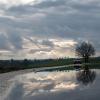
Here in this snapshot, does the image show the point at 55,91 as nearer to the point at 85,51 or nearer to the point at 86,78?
the point at 86,78

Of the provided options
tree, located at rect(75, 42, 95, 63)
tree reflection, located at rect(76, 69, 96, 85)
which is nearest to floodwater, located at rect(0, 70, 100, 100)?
tree reflection, located at rect(76, 69, 96, 85)

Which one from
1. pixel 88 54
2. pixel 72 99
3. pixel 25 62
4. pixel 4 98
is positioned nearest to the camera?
pixel 72 99

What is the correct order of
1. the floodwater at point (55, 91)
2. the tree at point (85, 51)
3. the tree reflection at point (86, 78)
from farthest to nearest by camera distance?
1. the tree at point (85, 51)
2. the tree reflection at point (86, 78)
3. the floodwater at point (55, 91)

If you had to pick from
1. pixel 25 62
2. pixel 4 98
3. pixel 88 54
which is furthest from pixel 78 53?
pixel 4 98

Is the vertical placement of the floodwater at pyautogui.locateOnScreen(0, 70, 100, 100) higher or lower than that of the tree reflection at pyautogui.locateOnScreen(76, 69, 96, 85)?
lower

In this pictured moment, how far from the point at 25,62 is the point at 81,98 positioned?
141m

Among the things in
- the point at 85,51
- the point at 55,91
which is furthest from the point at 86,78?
the point at 85,51

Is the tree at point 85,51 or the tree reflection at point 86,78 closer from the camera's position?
the tree reflection at point 86,78

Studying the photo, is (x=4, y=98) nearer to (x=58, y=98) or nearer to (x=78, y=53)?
(x=58, y=98)

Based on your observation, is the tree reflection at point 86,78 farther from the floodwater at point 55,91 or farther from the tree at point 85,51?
the tree at point 85,51

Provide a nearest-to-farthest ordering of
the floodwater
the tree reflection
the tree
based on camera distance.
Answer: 1. the floodwater
2. the tree reflection
3. the tree

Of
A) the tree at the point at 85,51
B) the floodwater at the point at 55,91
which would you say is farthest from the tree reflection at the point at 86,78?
the tree at the point at 85,51

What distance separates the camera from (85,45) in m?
198

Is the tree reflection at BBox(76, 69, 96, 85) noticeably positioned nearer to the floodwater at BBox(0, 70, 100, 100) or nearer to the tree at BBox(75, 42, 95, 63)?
the floodwater at BBox(0, 70, 100, 100)
